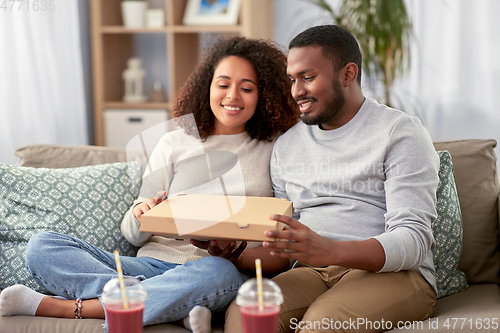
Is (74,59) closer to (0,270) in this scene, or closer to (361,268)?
(0,270)

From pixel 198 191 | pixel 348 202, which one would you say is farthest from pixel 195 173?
pixel 348 202

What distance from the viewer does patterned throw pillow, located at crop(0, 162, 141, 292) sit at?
1.52 m

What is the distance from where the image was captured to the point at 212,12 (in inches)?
124

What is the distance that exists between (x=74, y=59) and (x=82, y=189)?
167 cm

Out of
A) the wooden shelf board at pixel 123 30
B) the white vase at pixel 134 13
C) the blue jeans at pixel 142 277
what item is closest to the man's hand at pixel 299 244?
the blue jeans at pixel 142 277

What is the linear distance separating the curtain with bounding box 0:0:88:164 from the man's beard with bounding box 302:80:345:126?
182cm

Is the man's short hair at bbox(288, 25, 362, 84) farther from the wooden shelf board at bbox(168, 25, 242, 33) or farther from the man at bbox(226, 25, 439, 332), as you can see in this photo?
the wooden shelf board at bbox(168, 25, 242, 33)

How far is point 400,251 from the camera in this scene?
1208 millimetres

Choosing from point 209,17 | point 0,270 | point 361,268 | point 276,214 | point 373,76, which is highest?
point 209,17

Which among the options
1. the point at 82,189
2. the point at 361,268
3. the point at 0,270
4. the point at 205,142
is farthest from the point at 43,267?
the point at 361,268

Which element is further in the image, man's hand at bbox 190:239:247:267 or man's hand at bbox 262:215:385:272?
man's hand at bbox 190:239:247:267

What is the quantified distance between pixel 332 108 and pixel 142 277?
0.73m

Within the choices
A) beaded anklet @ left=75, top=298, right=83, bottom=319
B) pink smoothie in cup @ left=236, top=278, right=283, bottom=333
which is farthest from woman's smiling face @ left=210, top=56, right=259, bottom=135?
pink smoothie in cup @ left=236, top=278, right=283, bottom=333

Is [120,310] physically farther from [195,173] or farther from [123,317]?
[195,173]
